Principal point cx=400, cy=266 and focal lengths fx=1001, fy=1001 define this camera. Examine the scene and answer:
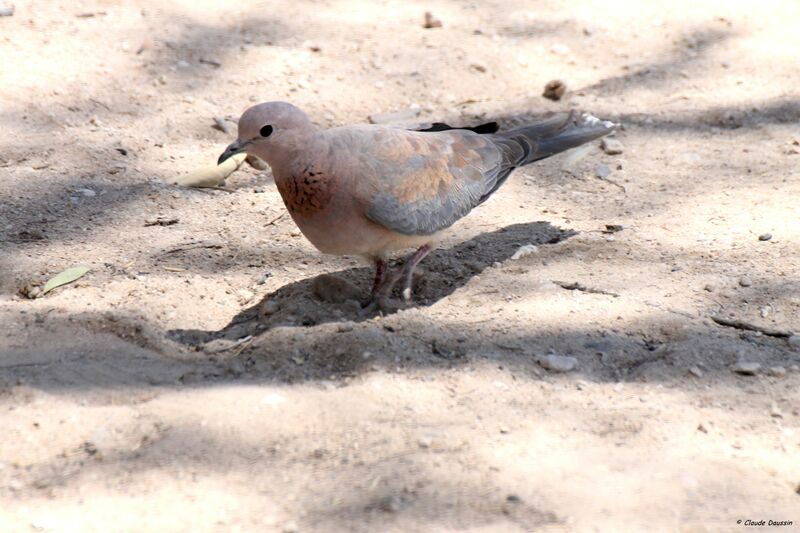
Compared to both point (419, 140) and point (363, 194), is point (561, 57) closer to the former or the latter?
point (419, 140)

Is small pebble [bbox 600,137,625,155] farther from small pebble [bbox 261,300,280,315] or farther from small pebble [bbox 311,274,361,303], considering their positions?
small pebble [bbox 261,300,280,315]

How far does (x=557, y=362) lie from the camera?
10.2 ft

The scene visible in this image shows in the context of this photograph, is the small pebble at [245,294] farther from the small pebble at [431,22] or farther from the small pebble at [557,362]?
the small pebble at [431,22]

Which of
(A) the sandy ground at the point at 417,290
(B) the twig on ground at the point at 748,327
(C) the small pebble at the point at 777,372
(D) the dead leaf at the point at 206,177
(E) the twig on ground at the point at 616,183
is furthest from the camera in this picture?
(E) the twig on ground at the point at 616,183

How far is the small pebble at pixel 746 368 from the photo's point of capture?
3.02 m

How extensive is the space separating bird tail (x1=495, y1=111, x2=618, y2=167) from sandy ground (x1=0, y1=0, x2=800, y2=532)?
0.30 m

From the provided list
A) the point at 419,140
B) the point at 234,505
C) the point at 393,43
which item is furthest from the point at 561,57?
the point at 234,505

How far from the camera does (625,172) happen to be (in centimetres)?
472

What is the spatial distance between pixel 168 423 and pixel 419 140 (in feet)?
5.25

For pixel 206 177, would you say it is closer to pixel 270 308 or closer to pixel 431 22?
pixel 270 308

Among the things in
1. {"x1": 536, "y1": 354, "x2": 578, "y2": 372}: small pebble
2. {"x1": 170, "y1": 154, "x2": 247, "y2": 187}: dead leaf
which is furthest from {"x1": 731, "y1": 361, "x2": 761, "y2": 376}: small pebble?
{"x1": 170, "y1": 154, "x2": 247, "y2": 187}: dead leaf

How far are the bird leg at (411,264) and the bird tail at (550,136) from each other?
0.57 m

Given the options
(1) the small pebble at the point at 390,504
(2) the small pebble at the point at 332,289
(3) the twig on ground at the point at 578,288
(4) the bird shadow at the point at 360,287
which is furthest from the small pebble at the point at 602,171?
(1) the small pebble at the point at 390,504

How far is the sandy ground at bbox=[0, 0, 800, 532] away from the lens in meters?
2.43
